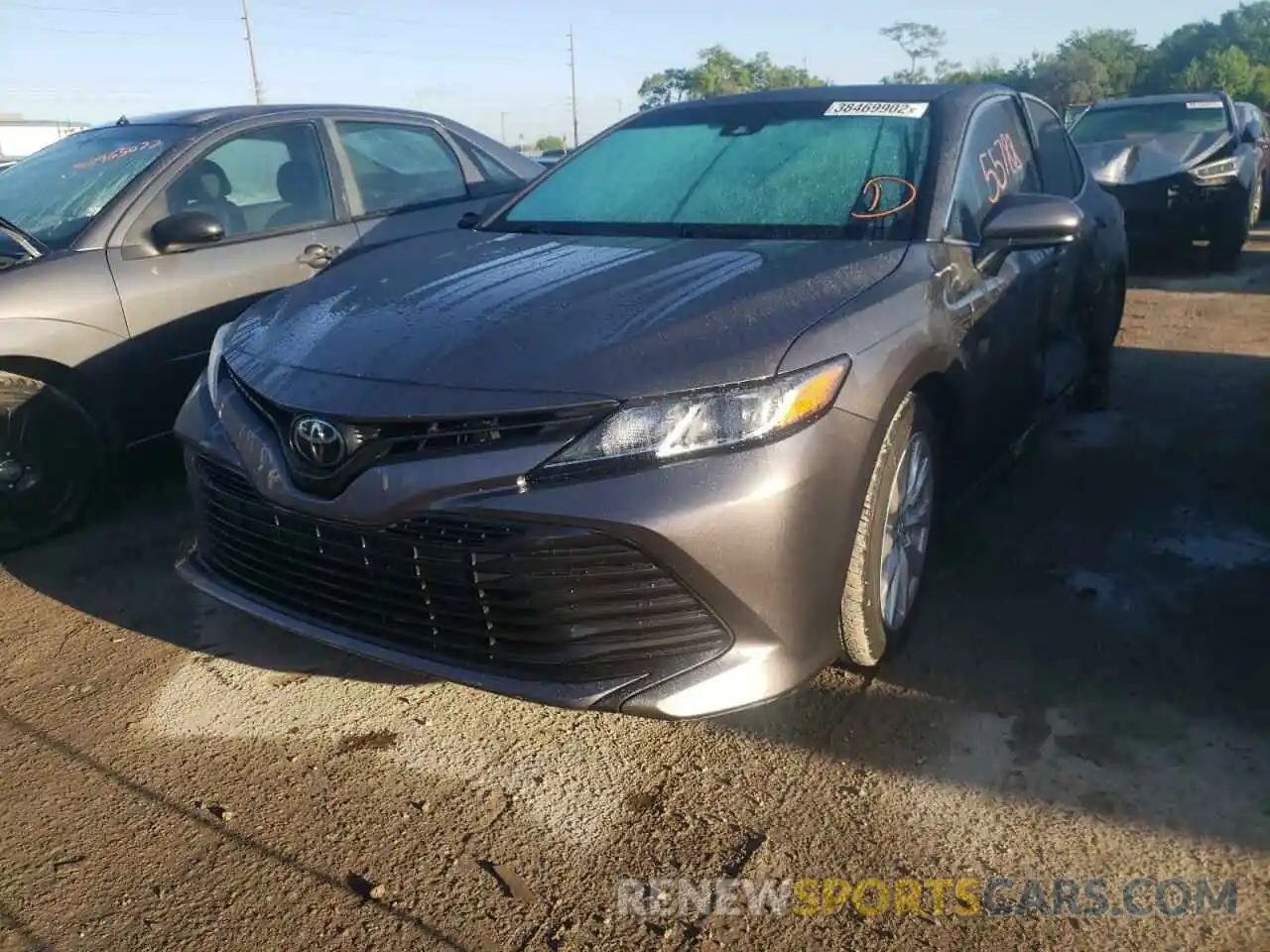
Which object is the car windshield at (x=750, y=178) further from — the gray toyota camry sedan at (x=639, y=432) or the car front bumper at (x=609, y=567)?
the car front bumper at (x=609, y=567)

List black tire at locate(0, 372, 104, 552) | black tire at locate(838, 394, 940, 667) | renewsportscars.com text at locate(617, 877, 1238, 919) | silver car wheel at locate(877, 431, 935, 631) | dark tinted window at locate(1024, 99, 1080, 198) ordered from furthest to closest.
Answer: dark tinted window at locate(1024, 99, 1080, 198) < black tire at locate(0, 372, 104, 552) < silver car wheel at locate(877, 431, 935, 631) < black tire at locate(838, 394, 940, 667) < renewsportscars.com text at locate(617, 877, 1238, 919)

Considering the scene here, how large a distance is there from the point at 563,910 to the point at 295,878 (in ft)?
1.84

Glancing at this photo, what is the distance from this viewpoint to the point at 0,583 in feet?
11.4

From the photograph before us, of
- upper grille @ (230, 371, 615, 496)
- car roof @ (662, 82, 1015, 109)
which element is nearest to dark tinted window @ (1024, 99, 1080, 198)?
car roof @ (662, 82, 1015, 109)

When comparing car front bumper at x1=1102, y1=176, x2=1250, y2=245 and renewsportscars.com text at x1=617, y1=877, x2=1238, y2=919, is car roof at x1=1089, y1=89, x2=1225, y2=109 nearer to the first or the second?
car front bumper at x1=1102, y1=176, x2=1250, y2=245

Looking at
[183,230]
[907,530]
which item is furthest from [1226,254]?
[183,230]

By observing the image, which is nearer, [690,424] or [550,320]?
[690,424]

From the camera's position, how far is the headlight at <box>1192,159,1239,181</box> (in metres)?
8.47

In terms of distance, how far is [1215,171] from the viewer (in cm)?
853

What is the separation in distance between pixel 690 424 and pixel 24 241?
2.84 meters

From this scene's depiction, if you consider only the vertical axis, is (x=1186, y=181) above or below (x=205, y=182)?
below

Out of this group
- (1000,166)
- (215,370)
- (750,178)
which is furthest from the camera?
(1000,166)

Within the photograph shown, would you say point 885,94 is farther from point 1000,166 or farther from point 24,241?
point 24,241

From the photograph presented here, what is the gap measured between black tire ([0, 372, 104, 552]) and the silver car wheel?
2.84 meters
